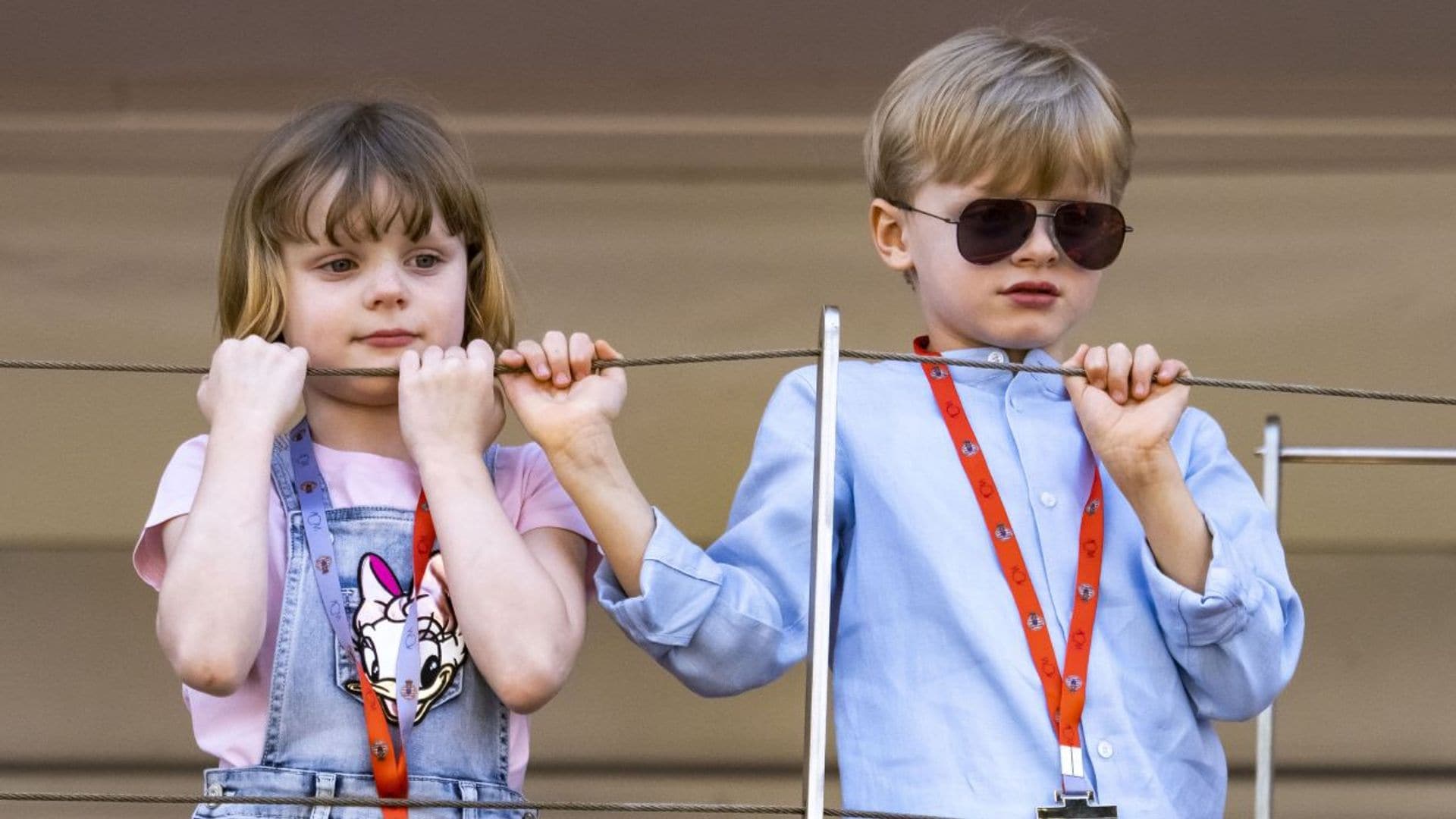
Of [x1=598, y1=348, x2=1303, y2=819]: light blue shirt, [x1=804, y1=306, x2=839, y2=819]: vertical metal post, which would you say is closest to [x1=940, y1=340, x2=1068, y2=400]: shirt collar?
[x1=598, y1=348, x2=1303, y2=819]: light blue shirt

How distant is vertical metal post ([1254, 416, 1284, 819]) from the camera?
212 centimetres

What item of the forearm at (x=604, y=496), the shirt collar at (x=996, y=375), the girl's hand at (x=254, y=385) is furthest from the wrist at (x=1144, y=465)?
the girl's hand at (x=254, y=385)

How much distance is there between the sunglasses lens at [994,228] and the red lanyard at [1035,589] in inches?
4.1

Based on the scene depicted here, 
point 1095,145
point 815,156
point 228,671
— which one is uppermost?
point 815,156

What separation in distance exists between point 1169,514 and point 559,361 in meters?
0.46

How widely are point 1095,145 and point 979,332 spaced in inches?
6.8

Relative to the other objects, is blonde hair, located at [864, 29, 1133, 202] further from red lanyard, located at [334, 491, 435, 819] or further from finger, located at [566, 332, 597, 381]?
red lanyard, located at [334, 491, 435, 819]

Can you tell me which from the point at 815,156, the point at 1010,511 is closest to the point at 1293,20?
the point at 815,156

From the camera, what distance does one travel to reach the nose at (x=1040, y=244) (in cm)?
170

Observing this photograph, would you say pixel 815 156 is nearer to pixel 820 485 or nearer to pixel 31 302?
pixel 31 302

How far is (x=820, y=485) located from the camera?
1457mm

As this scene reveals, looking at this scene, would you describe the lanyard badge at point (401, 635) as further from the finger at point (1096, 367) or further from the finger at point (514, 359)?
the finger at point (1096, 367)

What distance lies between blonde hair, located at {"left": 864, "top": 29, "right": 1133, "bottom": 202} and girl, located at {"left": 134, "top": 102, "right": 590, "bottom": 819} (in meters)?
0.36

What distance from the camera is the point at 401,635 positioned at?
5.32 ft
